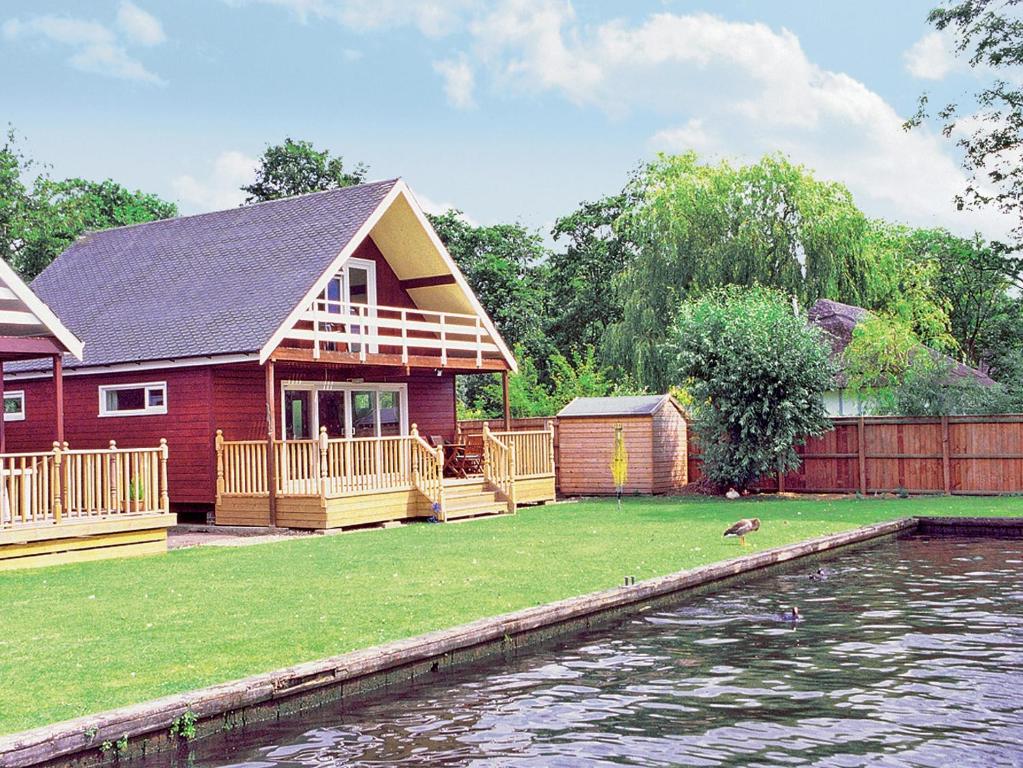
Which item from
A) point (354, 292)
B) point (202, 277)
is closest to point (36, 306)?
point (202, 277)

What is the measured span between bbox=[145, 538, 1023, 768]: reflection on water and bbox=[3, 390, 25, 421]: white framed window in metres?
19.3

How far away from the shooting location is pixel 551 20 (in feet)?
144

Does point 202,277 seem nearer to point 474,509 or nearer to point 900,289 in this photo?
point 474,509

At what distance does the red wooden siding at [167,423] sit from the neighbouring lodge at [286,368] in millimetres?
36

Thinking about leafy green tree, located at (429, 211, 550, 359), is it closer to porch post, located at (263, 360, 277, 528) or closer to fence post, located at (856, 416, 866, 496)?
fence post, located at (856, 416, 866, 496)

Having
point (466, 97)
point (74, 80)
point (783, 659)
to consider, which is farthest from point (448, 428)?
point (74, 80)

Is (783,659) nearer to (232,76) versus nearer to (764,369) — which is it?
(764,369)

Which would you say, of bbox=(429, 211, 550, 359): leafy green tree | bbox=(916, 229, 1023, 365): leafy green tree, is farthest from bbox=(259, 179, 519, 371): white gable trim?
bbox=(916, 229, 1023, 365): leafy green tree

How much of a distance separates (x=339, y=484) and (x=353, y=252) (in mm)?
6488

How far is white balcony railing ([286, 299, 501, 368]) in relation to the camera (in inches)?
898

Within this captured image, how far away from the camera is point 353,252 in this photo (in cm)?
2523

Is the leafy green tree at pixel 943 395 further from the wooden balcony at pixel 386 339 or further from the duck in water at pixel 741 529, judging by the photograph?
the duck in water at pixel 741 529

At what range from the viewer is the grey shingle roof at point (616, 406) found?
2770cm

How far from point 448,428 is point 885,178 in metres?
52.1
